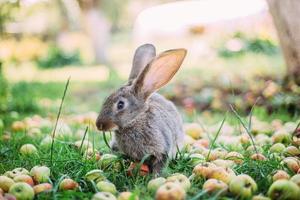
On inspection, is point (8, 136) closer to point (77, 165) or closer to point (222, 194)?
point (77, 165)

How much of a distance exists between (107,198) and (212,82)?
20.3 ft

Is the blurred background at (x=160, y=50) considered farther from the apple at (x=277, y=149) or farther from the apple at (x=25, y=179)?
the apple at (x=25, y=179)

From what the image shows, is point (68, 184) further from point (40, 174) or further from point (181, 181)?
point (181, 181)

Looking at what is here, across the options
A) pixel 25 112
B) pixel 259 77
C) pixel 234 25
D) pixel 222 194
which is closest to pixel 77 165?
pixel 222 194

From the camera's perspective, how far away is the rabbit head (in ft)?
11.3

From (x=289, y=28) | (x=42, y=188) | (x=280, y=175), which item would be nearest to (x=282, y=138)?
(x=280, y=175)

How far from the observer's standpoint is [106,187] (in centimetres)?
286

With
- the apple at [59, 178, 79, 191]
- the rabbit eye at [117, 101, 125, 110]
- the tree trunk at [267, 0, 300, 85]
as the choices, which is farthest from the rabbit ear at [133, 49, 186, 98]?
the tree trunk at [267, 0, 300, 85]

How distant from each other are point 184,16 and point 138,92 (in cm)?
1366

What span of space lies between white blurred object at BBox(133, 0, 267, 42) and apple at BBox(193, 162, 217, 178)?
13247 millimetres

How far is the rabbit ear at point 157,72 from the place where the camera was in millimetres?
3488

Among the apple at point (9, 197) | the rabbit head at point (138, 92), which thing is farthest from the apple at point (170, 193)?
the rabbit head at point (138, 92)

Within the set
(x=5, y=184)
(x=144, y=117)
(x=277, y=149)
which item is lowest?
(x=277, y=149)

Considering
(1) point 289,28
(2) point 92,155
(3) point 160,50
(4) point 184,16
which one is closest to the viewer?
(2) point 92,155
